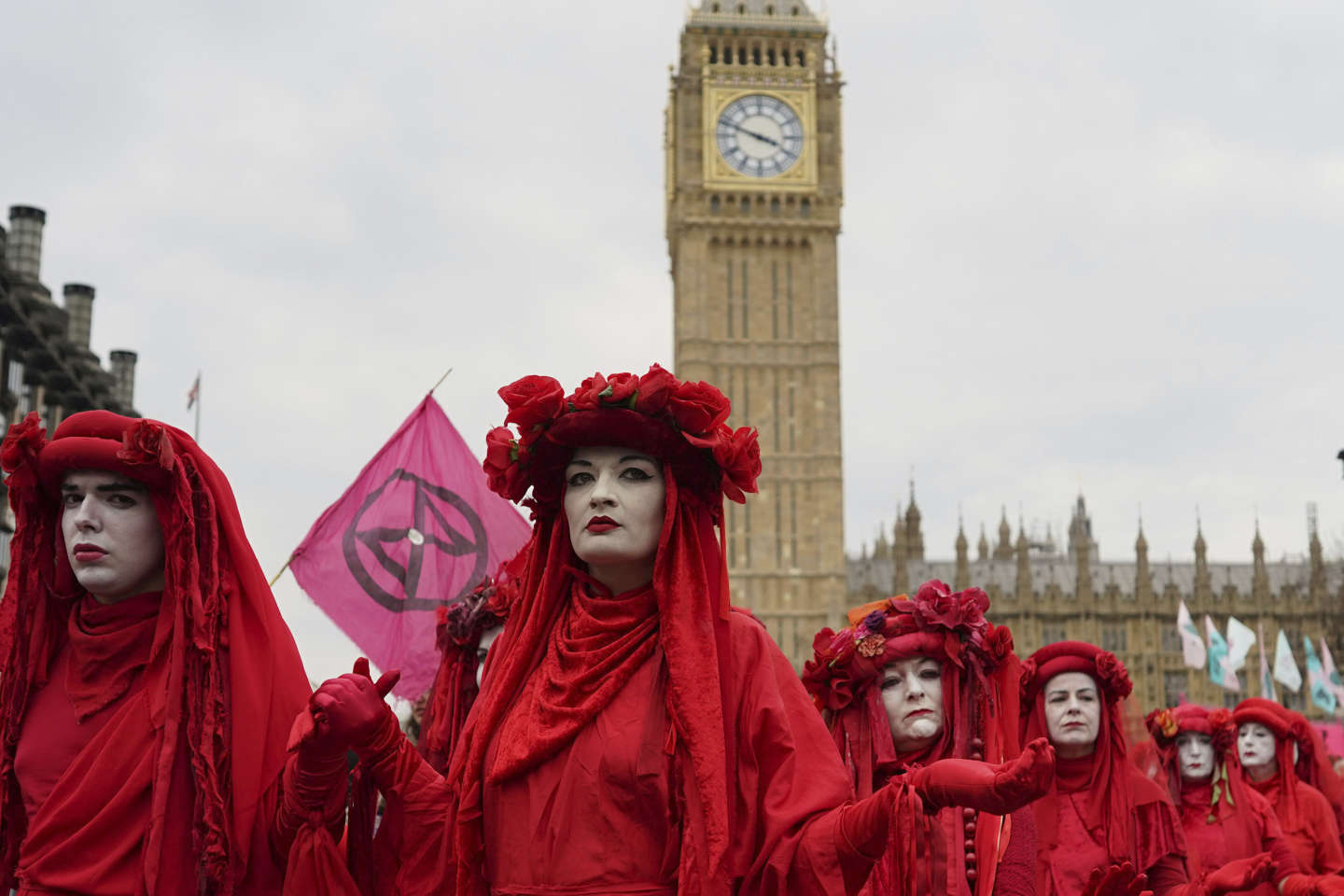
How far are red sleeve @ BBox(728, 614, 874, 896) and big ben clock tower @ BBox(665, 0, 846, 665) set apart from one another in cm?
4149

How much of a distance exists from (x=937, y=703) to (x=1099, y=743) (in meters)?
0.88

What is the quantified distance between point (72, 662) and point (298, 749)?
745 mm

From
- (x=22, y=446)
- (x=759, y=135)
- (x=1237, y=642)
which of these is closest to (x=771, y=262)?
(x=759, y=135)

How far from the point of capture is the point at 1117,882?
12.1 feet

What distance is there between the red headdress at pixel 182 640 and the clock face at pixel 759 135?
42848mm

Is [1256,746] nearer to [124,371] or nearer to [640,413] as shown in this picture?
[640,413]

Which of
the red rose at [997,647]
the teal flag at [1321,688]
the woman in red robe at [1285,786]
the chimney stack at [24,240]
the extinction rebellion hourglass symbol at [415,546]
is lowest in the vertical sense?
the woman in red robe at [1285,786]

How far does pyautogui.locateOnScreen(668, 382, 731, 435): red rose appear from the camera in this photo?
3.27m

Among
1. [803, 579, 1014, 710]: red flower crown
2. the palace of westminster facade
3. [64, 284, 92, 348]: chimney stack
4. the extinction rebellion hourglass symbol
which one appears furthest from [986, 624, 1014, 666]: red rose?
the palace of westminster facade

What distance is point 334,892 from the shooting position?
3.22 meters

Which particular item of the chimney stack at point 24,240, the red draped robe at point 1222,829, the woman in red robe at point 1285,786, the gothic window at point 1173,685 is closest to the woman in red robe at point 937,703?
the red draped robe at point 1222,829

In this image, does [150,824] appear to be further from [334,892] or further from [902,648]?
[902,648]

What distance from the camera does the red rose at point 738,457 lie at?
3.25 m

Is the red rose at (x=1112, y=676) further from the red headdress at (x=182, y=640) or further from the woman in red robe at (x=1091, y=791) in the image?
the red headdress at (x=182, y=640)
